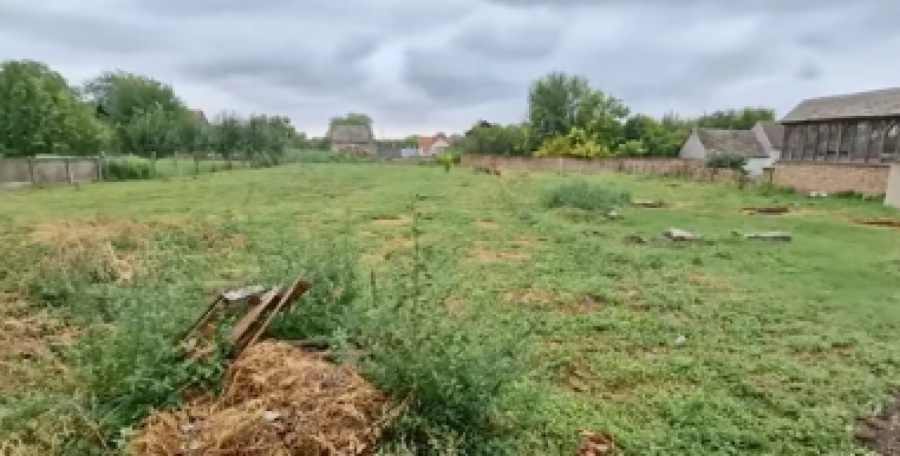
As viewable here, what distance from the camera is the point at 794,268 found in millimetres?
7086

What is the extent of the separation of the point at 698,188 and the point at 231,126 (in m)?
25.1

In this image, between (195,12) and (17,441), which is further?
(195,12)

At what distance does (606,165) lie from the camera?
106 ft

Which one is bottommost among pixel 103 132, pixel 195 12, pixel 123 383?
pixel 123 383

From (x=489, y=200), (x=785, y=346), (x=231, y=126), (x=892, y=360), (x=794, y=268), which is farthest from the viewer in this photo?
(x=231, y=126)

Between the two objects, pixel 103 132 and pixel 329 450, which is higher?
pixel 103 132

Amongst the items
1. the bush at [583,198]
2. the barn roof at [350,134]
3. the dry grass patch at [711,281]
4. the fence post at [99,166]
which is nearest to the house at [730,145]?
the bush at [583,198]

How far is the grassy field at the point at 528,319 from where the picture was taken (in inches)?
99.9

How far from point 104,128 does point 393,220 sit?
82.3ft

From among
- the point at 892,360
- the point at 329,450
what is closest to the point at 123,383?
the point at 329,450

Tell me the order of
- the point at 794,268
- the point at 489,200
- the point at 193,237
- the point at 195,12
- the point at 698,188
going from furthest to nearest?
the point at 698,188 → the point at 489,200 → the point at 195,12 → the point at 193,237 → the point at 794,268

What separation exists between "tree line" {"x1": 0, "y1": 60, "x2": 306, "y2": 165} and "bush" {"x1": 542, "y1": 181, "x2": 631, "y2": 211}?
1898cm

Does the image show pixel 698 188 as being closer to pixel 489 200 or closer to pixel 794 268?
pixel 489 200

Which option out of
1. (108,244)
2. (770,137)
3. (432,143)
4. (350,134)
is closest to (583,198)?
(108,244)
